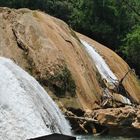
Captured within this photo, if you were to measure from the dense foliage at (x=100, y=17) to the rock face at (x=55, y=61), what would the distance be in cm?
1476

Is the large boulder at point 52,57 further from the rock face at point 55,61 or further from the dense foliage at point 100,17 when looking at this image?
the dense foliage at point 100,17

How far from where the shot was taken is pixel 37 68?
2258cm

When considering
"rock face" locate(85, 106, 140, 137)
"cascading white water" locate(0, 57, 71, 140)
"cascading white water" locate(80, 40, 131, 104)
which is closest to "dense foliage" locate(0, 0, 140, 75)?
"cascading white water" locate(80, 40, 131, 104)

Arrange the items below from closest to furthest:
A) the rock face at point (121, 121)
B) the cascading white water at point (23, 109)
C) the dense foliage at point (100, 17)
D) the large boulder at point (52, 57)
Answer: the cascading white water at point (23, 109) → the rock face at point (121, 121) → the large boulder at point (52, 57) → the dense foliage at point (100, 17)

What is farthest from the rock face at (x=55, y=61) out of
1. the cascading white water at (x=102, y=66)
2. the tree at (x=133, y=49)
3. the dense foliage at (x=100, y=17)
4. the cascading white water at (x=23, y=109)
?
the dense foliage at (x=100, y=17)

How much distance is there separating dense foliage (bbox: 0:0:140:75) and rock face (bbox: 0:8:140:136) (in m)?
14.8

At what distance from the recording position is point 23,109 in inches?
563

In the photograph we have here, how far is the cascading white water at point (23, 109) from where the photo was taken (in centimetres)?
1283

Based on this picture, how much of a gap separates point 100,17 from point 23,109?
98.1 feet

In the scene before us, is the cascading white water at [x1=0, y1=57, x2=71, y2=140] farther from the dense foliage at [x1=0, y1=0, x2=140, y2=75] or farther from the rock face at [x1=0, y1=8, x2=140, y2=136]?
the dense foliage at [x1=0, y1=0, x2=140, y2=75]

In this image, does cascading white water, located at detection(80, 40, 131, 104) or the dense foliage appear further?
the dense foliage

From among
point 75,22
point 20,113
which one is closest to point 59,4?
point 75,22

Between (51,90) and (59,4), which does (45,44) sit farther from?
(59,4)

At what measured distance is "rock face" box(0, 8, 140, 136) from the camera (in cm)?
2248
